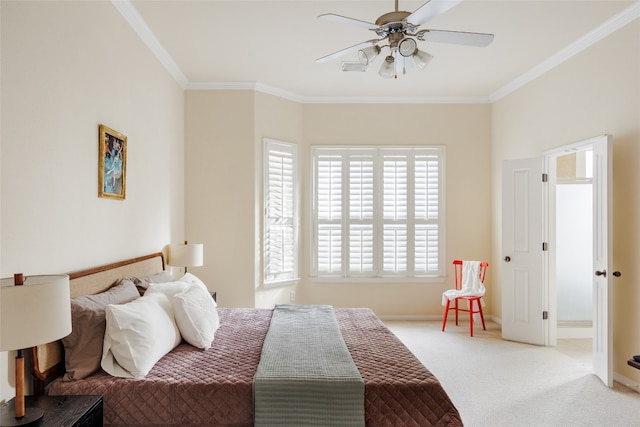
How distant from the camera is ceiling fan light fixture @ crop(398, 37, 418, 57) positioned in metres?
2.62

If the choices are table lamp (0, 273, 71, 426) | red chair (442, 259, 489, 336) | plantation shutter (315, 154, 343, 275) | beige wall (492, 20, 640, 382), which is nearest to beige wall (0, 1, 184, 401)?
table lamp (0, 273, 71, 426)

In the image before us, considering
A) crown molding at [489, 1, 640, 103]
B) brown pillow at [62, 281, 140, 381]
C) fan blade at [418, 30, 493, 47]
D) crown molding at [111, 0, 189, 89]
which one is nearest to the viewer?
brown pillow at [62, 281, 140, 381]

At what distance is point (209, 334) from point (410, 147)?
3.85 m

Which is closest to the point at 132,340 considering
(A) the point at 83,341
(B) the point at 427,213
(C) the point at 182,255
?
(A) the point at 83,341

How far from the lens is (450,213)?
5555 mm

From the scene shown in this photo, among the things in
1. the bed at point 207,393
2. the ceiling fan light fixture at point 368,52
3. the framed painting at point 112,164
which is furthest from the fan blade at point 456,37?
the framed painting at point 112,164

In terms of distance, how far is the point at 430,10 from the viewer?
229cm

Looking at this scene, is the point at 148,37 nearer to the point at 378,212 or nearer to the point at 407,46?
the point at 407,46

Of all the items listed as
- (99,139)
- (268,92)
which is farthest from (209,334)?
(268,92)

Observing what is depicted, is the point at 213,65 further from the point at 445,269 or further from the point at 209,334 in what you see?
the point at 445,269

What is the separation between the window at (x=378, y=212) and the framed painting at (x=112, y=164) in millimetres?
2810

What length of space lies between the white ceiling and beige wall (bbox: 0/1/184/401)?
0.51 metres

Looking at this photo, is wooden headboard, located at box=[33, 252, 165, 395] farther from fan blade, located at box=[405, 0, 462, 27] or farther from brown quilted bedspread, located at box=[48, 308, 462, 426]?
fan blade, located at box=[405, 0, 462, 27]

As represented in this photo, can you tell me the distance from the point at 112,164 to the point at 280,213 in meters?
2.55
